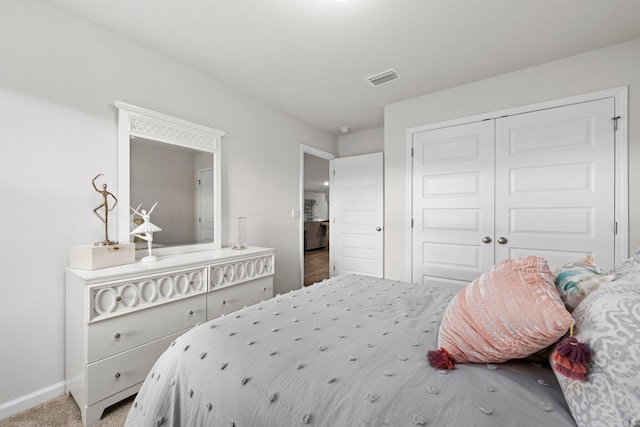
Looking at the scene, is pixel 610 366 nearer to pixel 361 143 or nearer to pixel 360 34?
pixel 360 34

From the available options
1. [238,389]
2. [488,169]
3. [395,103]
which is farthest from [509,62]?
[238,389]

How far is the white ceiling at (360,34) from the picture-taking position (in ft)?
5.65

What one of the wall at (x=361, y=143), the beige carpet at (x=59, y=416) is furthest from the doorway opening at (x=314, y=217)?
the beige carpet at (x=59, y=416)

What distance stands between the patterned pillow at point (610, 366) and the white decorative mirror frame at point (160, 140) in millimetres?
2402

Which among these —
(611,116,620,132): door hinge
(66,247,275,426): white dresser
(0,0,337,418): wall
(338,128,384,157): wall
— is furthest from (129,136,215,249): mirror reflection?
(611,116,620,132): door hinge


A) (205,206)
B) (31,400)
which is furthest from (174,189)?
(31,400)

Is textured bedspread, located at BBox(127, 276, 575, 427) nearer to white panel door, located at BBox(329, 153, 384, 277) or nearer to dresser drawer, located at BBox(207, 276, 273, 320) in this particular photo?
dresser drawer, located at BBox(207, 276, 273, 320)

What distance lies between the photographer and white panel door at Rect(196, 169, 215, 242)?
245 cm

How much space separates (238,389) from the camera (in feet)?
2.66

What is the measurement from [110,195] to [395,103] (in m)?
2.96

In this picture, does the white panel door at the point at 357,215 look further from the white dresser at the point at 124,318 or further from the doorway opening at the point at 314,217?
the white dresser at the point at 124,318

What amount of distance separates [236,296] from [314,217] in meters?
8.00

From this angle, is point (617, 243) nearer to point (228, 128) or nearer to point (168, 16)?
point (228, 128)

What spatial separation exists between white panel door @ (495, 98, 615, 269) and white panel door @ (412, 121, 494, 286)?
0.12 meters
